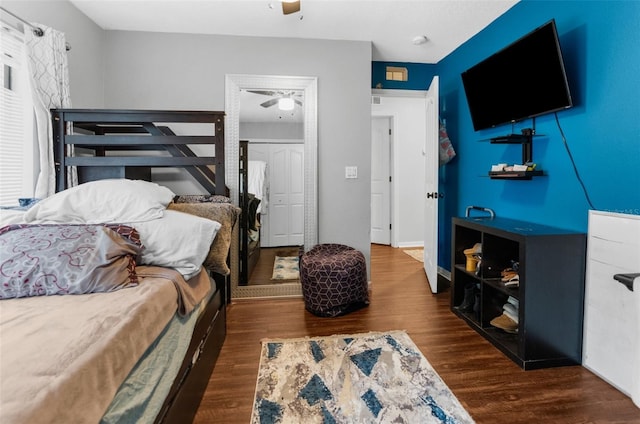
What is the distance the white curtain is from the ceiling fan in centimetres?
151

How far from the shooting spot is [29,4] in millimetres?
2082

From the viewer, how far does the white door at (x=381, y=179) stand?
18.5ft

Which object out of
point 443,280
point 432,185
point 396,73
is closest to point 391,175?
point 396,73

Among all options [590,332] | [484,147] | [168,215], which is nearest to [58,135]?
[168,215]

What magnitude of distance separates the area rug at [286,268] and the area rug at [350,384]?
1.09 m

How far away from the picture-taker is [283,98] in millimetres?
3193

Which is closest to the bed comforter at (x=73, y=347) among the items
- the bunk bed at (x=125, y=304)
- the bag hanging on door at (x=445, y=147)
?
the bunk bed at (x=125, y=304)

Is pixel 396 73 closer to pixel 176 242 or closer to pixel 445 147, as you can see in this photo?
pixel 445 147

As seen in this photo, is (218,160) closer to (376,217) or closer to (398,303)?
(398,303)

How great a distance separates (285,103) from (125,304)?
8.36ft

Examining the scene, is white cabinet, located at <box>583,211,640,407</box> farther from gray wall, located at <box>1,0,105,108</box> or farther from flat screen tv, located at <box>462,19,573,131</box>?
gray wall, located at <box>1,0,105,108</box>

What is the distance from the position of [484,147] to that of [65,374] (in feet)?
10.6

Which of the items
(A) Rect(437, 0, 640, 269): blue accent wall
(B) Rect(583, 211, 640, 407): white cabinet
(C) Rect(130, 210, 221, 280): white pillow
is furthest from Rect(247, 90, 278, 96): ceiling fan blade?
(B) Rect(583, 211, 640, 407): white cabinet

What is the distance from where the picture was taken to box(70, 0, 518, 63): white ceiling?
2539 millimetres
